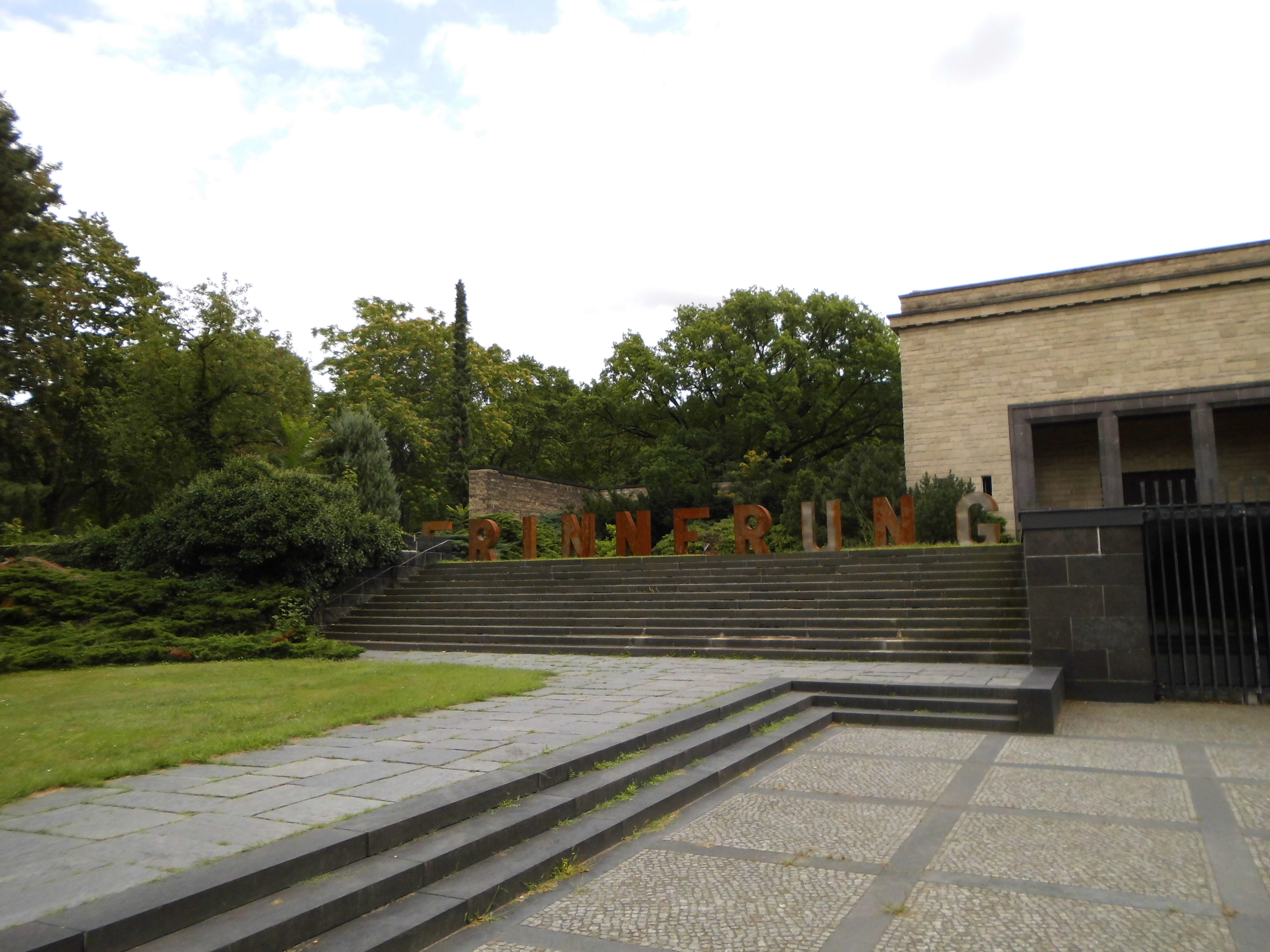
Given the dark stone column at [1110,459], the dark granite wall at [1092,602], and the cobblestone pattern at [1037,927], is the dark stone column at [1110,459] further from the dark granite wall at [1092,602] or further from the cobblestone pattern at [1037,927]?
the cobblestone pattern at [1037,927]

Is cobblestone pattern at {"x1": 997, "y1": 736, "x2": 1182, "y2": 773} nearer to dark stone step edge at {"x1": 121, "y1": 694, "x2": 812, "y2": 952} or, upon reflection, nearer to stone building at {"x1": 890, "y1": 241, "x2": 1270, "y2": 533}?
dark stone step edge at {"x1": 121, "y1": 694, "x2": 812, "y2": 952}

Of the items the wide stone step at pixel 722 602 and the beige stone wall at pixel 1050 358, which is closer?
the wide stone step at pixel 722 602

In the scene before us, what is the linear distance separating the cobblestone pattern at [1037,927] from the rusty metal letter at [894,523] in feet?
46.6

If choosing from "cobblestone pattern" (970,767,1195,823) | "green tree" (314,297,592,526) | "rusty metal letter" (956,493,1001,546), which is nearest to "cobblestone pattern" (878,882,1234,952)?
"cobblestone pattern" (970,767,1195,823)

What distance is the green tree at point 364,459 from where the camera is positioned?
82.8 ft

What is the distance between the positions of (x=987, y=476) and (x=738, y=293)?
14.0 meters

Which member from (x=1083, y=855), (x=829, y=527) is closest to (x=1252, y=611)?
(x=1083, y=855)

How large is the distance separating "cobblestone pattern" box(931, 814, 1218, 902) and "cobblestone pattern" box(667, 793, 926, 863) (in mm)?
321

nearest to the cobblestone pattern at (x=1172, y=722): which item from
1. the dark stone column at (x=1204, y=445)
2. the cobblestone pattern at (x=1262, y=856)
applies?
the cobblestone pattern at (x=1262, y=856)

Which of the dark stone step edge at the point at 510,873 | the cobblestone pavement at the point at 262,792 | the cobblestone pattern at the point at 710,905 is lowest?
the cobblestone pattern at the point at 710,905

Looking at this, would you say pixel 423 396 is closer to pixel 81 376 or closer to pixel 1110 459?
pixel 81 376

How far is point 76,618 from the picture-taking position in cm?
1387

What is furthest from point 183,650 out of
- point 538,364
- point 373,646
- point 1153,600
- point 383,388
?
point 538,364

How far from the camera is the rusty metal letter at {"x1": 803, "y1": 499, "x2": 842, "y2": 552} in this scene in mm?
17984
